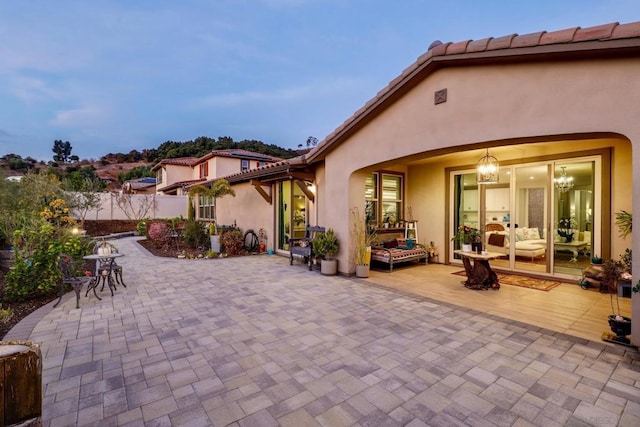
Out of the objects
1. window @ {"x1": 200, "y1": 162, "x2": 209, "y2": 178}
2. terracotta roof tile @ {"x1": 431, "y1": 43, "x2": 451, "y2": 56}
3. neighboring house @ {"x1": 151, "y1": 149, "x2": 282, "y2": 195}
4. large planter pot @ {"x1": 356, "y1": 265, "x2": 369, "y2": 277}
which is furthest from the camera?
window @ {"x1": 200, "y1": 162, "x2": 209, "y2": 178}

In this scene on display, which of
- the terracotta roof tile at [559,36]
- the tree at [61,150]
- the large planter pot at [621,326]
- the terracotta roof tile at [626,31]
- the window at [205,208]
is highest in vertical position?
the tree at [61,150]

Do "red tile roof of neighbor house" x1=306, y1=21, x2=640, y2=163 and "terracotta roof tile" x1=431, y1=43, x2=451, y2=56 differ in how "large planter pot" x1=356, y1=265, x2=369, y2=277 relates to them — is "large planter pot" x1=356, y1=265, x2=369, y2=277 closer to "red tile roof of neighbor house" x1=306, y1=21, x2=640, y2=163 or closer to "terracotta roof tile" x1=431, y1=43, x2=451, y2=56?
"red tile roof of neighbor house" x1=306, y1=21, x2=640, y2=163

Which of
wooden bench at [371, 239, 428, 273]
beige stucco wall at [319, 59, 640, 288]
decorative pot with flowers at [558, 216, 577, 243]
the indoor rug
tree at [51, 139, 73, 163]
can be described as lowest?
the indoor rug

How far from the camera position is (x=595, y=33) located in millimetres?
3400

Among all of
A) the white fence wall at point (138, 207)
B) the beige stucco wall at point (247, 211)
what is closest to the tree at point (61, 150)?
the white fence wall at point (138, 207)

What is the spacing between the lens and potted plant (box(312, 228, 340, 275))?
7.15m

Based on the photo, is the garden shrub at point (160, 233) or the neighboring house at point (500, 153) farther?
the garden shrub at point (160, 233)

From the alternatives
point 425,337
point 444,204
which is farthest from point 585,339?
point 444,204

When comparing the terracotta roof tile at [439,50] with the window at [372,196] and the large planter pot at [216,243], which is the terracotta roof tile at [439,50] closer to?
the window at [372,196]

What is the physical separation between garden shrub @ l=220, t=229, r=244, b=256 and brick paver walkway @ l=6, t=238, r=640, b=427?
206 inches

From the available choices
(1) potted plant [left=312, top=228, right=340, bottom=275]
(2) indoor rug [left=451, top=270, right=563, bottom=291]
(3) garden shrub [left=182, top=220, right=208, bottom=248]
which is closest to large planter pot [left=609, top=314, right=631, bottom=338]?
(2) indoor rug [left=451, top=270, right=563, bottom=291]

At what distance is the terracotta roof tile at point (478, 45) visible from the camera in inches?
170

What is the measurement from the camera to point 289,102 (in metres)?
69.3

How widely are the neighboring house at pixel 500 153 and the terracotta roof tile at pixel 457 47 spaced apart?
18 mm
